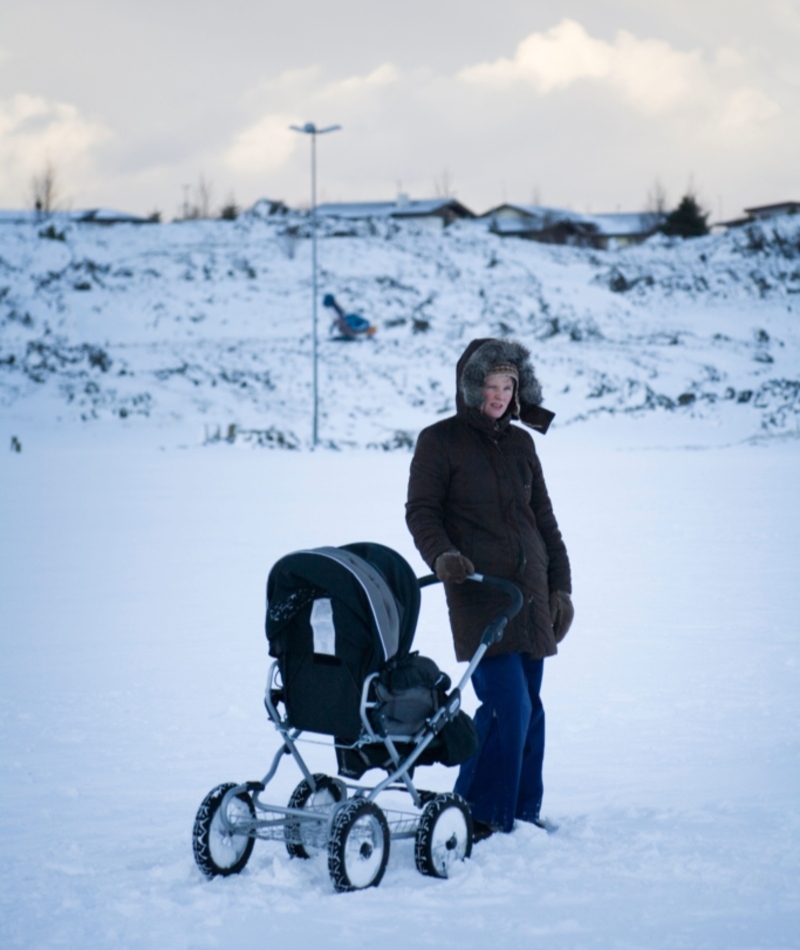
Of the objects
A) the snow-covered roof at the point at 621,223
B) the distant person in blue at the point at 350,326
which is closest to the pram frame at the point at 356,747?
the distant person in blue at the point at 350,326

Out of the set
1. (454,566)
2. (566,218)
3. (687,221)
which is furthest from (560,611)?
(566,218)

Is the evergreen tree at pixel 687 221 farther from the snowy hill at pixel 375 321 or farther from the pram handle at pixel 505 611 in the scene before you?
the pram handle at pixel 505 611

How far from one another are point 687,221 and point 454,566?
61860mm

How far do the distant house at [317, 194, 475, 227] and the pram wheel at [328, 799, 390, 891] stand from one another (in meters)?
72.4

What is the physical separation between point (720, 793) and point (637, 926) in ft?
5.03

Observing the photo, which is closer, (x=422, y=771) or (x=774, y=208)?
(x=422, y=771)

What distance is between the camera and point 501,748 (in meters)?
4.10

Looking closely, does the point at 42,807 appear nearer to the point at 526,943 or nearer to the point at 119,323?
the point at 526,943

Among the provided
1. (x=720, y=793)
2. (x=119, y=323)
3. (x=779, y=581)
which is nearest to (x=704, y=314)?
(x=119, y=323)

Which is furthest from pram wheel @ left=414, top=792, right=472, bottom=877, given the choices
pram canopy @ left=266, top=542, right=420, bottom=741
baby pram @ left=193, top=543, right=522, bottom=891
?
pram canopy @ left=266, top=542, right=420, bottom=741

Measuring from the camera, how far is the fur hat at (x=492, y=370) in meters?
4.15

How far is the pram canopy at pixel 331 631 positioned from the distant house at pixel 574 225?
6937 centimetres

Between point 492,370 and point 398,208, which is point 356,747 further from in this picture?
point 398,208

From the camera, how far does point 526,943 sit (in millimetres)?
3107
